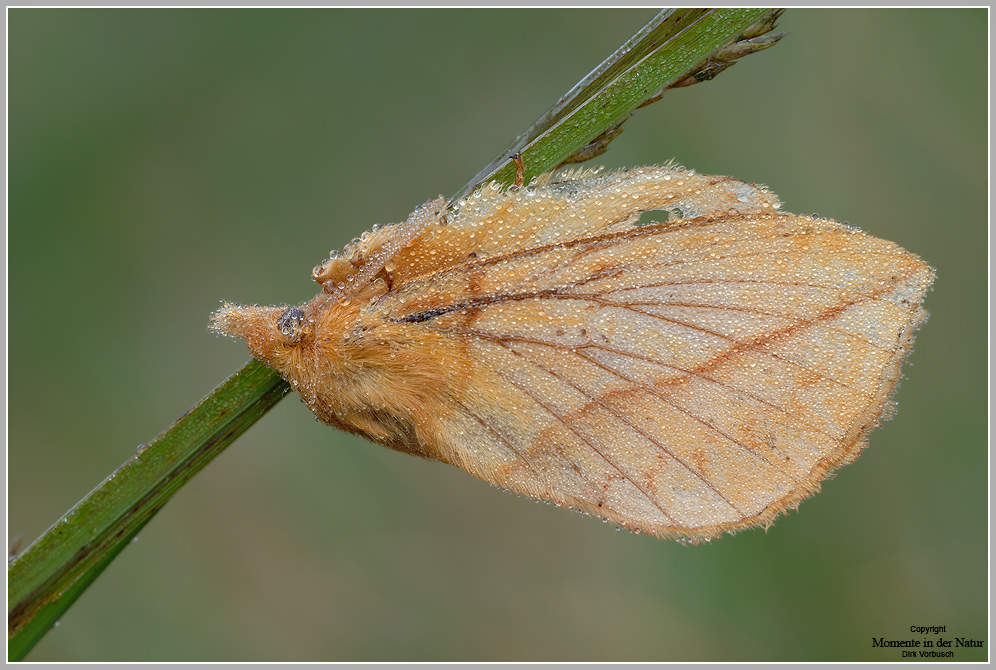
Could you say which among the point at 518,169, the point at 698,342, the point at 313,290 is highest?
the point at 518,169

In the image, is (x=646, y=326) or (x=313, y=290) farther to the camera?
(x=313, y=290)

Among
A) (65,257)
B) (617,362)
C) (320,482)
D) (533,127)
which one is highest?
(65,257)

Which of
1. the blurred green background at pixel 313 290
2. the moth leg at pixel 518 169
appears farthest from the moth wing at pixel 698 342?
the blurred green background at pixel 313 290

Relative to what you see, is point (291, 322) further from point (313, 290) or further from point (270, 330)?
point (313, 290)

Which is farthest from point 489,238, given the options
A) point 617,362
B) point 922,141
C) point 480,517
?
point 922,141

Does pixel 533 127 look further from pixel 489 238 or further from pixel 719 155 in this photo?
pixel 719 155

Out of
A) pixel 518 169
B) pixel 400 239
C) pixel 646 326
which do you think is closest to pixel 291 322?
pixel 400 239
